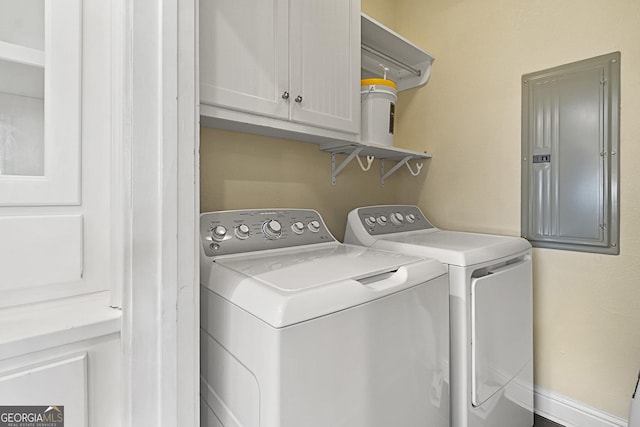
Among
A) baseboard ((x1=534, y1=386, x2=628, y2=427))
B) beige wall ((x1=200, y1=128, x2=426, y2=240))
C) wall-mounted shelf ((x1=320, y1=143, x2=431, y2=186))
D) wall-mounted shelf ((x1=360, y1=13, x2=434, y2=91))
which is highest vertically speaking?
wall-mounted shelf ((x1=360, y1=13, x2=434, y2=91))

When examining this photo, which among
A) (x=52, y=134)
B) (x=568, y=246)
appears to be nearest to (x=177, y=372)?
(x=52, y=134)

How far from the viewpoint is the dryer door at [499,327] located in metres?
1.20

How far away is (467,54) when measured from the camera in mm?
1957

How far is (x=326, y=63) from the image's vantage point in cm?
141

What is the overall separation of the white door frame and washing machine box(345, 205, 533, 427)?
3.05 ft

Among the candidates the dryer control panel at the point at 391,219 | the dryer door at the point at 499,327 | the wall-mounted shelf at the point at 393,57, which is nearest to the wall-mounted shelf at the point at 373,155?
the dryer control panel at the point at 391,219

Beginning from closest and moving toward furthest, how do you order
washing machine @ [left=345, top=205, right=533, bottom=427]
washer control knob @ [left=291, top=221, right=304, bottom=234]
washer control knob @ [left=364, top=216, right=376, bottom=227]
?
washing machine @ [left=345, top=205, right=533, bottom=427], washer control knob @ [left=291, top=221, right=304, bottom=234], washer control knob @ [left=364, top=216, right=376, bottom=227]

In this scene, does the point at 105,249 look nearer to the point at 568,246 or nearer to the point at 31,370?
the point at 31,370

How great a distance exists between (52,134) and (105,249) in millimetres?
337

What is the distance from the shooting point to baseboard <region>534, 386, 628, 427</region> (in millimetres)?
1511

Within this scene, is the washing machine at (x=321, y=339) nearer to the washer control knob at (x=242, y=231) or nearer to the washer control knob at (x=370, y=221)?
the washer control knob at (x=242, y=231)

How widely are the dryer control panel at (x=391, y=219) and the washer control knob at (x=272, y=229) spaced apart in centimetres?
50

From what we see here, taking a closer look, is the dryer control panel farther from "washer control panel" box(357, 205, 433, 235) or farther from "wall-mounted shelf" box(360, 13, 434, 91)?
"wall-mounted shelf" box(360, 13, 434, 91)

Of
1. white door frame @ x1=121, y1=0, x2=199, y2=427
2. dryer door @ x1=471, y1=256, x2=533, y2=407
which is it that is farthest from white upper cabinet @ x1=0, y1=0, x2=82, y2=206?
dryer door @ x1=471, y1=256, x2=533, y2=407
